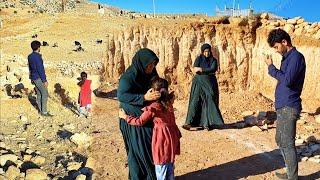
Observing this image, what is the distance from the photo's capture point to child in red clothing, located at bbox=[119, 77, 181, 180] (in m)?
5.11

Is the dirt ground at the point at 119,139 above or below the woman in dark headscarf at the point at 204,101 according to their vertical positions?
below

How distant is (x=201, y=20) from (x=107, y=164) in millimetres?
6965

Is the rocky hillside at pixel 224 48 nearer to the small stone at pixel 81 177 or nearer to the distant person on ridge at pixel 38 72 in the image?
the distant person on ridge at pixel 38 72

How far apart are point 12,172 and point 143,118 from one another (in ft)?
10.9

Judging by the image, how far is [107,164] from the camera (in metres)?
7.11

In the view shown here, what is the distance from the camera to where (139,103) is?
511 cm

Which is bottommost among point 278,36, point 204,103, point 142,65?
point 204,103

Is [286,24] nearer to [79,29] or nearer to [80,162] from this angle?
[80,162]

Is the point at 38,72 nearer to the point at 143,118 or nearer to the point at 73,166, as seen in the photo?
the point at 73,166

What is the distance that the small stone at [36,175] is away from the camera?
23.9ft

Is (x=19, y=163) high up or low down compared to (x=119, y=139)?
down

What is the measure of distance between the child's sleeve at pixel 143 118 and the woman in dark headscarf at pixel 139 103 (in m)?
0.08

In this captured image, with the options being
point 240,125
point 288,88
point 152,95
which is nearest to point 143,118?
point 152,95

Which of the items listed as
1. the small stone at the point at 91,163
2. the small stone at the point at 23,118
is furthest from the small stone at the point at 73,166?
the small stone at the point at 23,118
